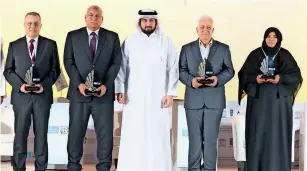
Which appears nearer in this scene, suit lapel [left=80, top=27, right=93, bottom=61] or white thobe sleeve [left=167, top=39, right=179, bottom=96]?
suit lapel [left=80, top=27, right=93, bottom=61]

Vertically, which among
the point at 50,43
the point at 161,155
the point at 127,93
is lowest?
the point at 161,155

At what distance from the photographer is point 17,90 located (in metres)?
6.81

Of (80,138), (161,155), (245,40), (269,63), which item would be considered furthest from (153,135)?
(245,40)

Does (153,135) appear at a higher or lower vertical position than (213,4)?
lower

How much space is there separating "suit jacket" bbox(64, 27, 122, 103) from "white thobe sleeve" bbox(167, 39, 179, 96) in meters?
0.51

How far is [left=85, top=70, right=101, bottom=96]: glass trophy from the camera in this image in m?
6.58

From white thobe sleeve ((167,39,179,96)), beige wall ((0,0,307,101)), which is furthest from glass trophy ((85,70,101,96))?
beige wall ((0,0,307,101))

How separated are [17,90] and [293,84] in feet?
8.78

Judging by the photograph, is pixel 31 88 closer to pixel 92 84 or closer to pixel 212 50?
pixel 92 84

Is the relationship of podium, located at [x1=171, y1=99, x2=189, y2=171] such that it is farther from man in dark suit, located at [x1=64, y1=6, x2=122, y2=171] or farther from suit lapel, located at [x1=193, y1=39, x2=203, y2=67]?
man in dark suit, located at [x1=64, y1=6, x2=122, y2=171]

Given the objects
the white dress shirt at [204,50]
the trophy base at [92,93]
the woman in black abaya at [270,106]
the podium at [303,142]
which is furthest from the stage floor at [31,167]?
the white dress shirt at [204,50]

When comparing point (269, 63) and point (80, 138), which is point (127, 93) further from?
point (269, 63)

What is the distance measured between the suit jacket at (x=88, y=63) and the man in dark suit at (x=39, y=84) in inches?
9.2

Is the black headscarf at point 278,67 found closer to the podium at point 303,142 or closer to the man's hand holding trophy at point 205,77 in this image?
the man's hand holding trophy at point 205,77
